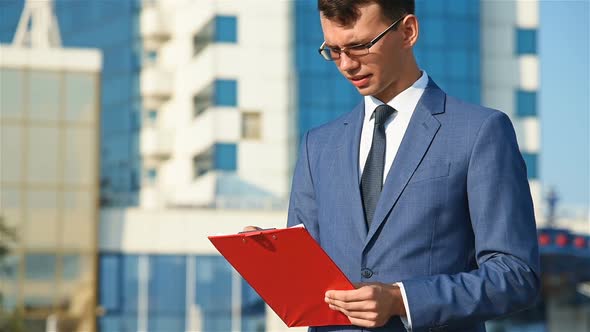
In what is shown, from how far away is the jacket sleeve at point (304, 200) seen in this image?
12.3 ft

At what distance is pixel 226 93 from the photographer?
45844mm

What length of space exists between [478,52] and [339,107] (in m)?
6.08

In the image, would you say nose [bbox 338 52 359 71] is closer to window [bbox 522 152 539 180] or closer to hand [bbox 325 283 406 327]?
hand [bbox 325 283 406 327]

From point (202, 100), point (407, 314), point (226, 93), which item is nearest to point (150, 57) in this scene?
point (202, 100)

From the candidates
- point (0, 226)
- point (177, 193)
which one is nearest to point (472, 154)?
point (0, 226)

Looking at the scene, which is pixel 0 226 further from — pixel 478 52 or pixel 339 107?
pixel 478 52

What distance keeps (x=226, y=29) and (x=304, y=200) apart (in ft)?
141

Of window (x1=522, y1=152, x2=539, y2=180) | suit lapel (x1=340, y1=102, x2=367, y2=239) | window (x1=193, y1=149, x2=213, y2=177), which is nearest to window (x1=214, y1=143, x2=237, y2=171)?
window (x1=193, y1=149, x2=213, y2=177)

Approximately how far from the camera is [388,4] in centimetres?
348

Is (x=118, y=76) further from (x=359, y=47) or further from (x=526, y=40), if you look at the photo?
(x=359, y=47)

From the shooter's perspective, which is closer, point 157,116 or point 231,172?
point 231,172

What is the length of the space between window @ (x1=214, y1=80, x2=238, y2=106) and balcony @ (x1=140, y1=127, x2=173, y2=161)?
5193 mm

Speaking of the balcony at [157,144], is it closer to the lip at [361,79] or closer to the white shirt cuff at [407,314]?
the lip at [361,79]

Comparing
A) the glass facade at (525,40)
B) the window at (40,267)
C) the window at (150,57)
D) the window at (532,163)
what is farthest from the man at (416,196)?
the window at (150,57)
